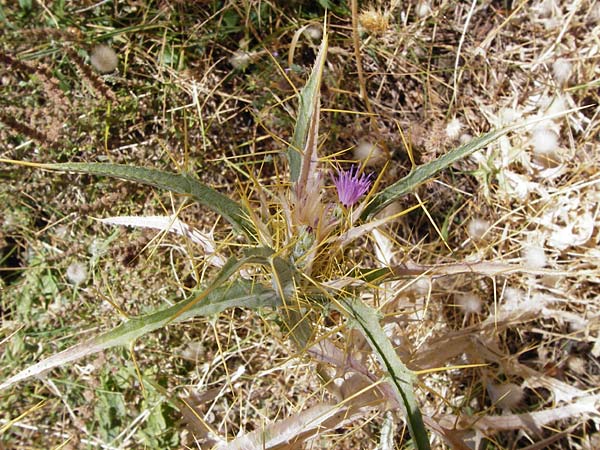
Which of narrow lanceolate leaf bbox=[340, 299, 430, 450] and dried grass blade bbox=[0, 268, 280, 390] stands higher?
dried grass blade bbox=[0, 268, 280, 390]

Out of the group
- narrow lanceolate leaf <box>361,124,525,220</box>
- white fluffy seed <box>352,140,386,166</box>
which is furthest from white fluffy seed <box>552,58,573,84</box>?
narrow lanceolate leaf <box>361,124,525,220</box>

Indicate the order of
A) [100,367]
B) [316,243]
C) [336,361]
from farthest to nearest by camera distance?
[100,367], [336,361], [316,243]

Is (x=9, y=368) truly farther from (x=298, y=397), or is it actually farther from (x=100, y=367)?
(x=298, y=397)

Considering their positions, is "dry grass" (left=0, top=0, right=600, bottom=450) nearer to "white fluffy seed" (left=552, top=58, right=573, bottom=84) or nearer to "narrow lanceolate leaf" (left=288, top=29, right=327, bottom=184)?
"white fluffy seed" (left=552, top=58, right=573, bottom=84)

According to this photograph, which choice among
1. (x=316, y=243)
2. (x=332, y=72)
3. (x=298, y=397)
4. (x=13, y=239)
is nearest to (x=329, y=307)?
(x=316, y=243)

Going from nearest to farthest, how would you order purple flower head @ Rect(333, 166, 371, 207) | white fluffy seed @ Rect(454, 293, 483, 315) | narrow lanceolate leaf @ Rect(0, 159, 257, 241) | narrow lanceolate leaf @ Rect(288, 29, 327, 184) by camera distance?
narrow lanceolate leaf @ Rect(0, 159, 257, 241) < narrow lanceolate leaf @ Rect(288, 29, 327, 184) < purple flower head @ Rect(333, 166, 371, 207) < white fluffy seed @ Rect(454, 293, 483, 315)

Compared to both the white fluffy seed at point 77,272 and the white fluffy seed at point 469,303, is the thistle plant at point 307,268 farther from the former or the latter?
the white fluffy seed at point 77,272

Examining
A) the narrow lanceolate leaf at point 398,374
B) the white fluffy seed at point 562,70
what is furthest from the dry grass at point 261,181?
the narrow lanceolate leaf at point 398,374

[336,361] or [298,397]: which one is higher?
[336,361]
